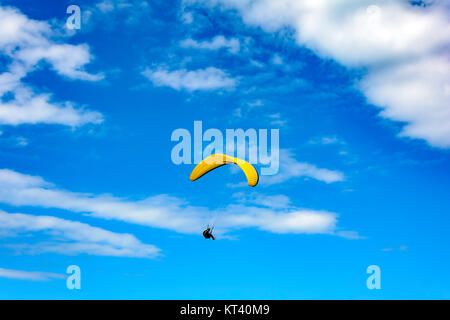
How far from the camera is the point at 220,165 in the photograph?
36.2m

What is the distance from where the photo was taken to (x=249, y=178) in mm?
33062

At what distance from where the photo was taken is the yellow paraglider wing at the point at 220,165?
108 feet

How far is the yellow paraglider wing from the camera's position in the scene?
33.0 m
